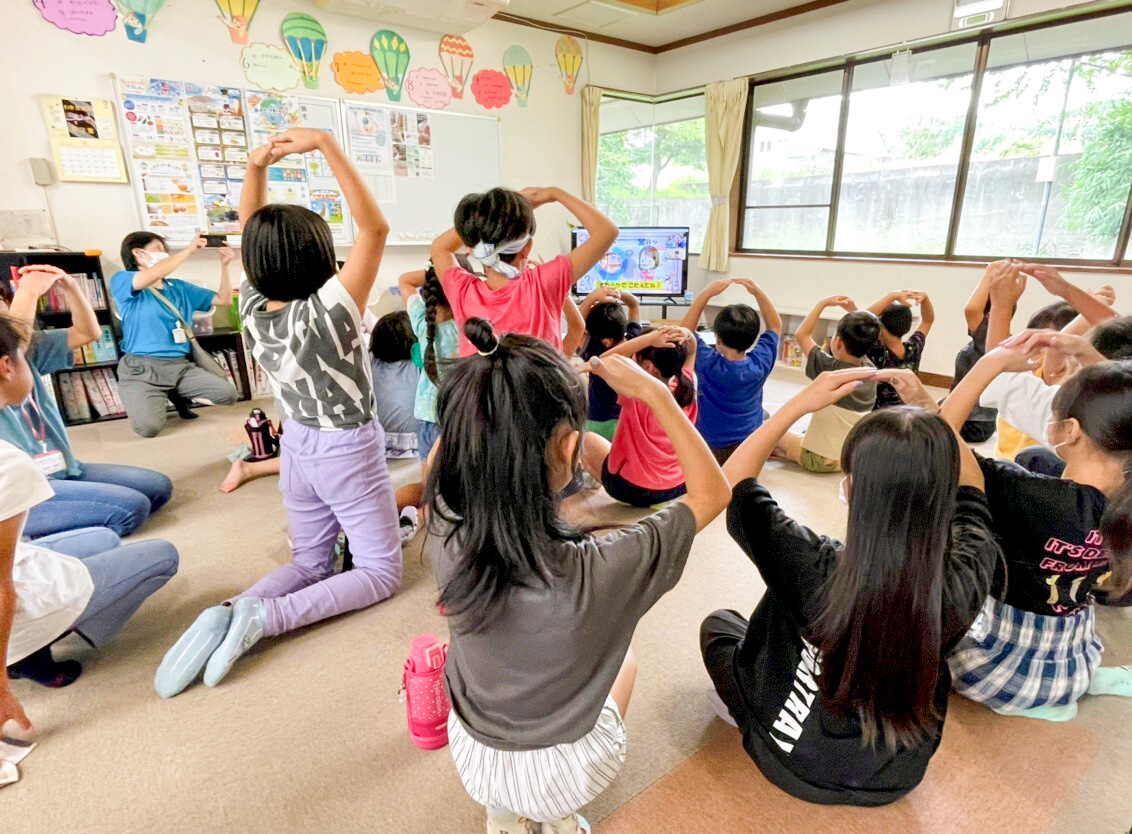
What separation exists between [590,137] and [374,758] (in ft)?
17.9

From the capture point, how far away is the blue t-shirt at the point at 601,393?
8.61ft

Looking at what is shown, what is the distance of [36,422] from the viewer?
194cm

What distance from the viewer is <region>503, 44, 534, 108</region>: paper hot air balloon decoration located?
5020 millimetres

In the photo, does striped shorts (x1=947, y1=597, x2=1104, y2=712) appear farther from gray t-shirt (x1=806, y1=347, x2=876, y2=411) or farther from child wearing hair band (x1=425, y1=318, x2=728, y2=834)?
gray t-shirt (x1=806, y1=347, x2=876, y2=411)

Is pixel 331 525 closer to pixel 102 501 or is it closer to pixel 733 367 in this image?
pixel 102 501

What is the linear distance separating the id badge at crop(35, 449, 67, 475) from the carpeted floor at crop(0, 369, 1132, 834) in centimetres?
60

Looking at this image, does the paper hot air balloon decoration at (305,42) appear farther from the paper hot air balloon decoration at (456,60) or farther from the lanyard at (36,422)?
the lanyard at (36,422)

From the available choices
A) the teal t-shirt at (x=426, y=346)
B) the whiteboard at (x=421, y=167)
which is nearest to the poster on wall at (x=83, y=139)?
the whiteboard at (x=421, y=167)

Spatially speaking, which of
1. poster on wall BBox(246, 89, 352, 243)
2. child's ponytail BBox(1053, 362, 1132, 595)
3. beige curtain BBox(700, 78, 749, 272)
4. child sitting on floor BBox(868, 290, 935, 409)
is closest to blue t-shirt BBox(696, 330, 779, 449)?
child sitting on floor BBox(868, 290, 935, 409)

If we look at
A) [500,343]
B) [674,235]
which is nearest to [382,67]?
[674,235]

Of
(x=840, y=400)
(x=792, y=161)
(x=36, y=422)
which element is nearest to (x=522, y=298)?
(x=840, y=400)

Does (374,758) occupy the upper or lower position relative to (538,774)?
lower

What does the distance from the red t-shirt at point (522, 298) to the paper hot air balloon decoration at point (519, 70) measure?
13.1 ft

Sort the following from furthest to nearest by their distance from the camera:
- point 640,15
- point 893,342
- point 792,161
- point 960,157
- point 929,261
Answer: point 792,161, point 640,15, point 929,261, point 960,157, point 893,342
